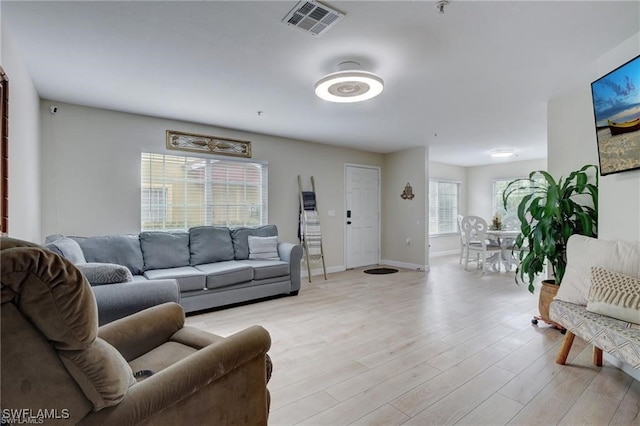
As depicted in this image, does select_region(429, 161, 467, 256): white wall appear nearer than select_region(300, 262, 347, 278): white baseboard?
No

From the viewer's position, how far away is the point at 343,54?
2.49 metres

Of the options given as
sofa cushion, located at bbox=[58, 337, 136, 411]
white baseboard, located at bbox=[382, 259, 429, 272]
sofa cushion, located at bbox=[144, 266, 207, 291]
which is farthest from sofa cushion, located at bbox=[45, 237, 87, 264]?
white baseboard, located at bbox=[382, 259, 429, 272]

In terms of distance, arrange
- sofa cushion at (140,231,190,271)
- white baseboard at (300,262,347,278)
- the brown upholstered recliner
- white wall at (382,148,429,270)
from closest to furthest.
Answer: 1. the brown upholstered recliner
2. sofa cushion at (140,231,190,271)
3. white baseboard at (300,262,347,278)
4. white wall at (382,148,429,270)

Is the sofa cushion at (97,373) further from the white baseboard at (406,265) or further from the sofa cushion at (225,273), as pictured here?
the white baseboard at (406,265)

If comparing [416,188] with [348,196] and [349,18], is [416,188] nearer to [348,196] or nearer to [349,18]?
[348,196]

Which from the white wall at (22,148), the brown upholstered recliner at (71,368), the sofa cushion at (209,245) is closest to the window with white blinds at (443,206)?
the sofa cushion at (209,245)

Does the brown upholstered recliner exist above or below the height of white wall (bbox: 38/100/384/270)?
below

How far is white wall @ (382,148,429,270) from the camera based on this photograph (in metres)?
5.95

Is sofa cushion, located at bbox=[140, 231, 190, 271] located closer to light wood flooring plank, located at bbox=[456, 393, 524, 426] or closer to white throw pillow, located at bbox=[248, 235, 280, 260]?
white throw pillow, located at bbox=[248, 235, 280, 260]

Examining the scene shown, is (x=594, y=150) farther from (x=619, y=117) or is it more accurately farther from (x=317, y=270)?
(x=317, y=270)

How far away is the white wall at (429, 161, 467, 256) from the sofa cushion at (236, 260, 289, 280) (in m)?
4.90

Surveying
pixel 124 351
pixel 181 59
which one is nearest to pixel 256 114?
pixel 181 59

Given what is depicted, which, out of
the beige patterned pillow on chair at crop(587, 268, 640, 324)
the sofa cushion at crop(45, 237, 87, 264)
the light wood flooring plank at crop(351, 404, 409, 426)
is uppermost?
the sofa cushion at crop(45, 237, 87, 264)

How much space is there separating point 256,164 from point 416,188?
3095mm
